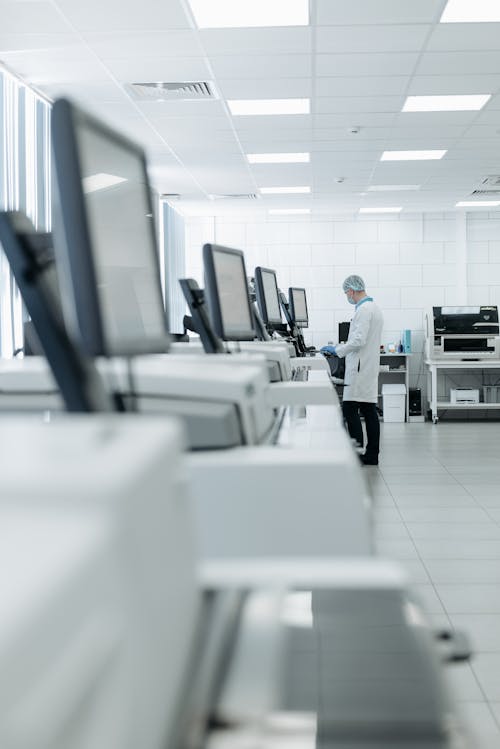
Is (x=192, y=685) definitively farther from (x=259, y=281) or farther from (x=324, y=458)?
(x=259, y=281)

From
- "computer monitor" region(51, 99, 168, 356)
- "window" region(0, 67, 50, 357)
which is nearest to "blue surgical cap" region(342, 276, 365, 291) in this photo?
"window" region(0, 67, 50, 357)

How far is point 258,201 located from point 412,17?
6016mm

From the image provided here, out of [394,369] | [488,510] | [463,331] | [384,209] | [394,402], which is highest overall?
[384,209]

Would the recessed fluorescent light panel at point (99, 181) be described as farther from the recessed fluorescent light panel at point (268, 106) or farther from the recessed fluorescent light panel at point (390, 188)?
the recessed fluorescent light panel at point (390, 188)

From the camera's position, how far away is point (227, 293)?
104 inches

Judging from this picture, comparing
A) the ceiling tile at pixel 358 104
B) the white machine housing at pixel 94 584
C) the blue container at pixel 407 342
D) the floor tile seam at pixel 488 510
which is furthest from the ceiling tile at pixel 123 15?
the blue container at pixel 407 342

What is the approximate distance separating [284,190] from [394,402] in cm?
305

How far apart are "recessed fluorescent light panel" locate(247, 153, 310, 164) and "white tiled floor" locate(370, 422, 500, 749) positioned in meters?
2.92

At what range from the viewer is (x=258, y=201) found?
10461 millimetres

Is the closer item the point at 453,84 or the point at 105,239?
the point at 105,239

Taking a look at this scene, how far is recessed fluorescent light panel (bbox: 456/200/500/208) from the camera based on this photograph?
35.3 ft

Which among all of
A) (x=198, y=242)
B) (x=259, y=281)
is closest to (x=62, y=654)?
(x=259, y=281)

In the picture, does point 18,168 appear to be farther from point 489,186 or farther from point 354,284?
point 489,186

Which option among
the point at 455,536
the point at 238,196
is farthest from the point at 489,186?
the point at 455,536
